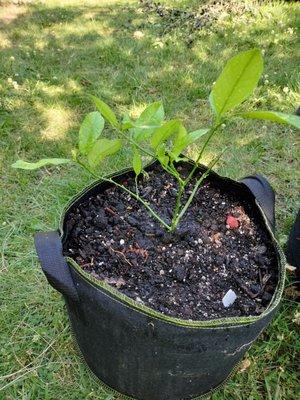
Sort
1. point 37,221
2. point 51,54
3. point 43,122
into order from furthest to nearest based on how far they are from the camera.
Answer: point 51,54 → point 43,122 → point 37,221

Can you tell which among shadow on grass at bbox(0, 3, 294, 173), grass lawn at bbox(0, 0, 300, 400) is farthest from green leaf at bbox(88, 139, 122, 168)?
shadow on grass at bbox(0, 3, 294, 173)

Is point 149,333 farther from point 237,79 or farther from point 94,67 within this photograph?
point 94,67

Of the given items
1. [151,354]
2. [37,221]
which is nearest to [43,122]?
[37,221]

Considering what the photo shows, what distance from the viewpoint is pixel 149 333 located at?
1135 mm

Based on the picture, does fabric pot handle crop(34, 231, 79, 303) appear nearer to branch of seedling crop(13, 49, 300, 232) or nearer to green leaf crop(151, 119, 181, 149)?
branch of seedling crop(13, 49, 300, 232)

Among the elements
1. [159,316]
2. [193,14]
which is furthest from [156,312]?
[193,14]

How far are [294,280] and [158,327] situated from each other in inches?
36.7

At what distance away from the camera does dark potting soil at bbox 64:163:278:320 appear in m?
1.24

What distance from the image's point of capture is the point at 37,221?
2.09 m

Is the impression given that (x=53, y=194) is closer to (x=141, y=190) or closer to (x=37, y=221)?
(x=37, y=221)

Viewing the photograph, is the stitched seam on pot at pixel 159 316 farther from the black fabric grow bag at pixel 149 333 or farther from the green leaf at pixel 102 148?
the green leaf at pixel 102 148

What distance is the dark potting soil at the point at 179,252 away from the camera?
48.7 inches

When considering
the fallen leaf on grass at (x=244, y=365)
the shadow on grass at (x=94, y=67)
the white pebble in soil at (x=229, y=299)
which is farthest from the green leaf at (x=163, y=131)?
the shadow on grass at (x=94, y=67)

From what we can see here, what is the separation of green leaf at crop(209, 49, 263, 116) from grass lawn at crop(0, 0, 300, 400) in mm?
1087
